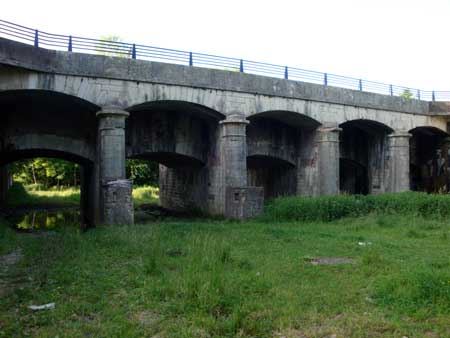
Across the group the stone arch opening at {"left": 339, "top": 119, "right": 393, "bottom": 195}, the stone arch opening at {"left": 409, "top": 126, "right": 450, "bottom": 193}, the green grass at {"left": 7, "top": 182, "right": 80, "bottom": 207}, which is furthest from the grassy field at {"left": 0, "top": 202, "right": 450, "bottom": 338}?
the green grass at {"left": 7, "top": 182, "right": 80, "bottom": 207}

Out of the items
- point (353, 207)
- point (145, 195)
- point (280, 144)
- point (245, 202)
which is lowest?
point (145, 195)

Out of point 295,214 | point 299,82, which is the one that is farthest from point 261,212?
point 299,82

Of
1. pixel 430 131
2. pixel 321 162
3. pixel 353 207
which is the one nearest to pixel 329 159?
pixel 321 162

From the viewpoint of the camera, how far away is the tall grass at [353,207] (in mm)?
11789

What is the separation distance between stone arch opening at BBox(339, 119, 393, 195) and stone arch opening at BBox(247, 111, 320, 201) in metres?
2.37

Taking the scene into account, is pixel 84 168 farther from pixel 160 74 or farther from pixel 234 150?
pixel 234 150

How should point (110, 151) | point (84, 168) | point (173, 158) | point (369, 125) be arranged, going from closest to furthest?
point (110, 151) < point (84, 168) < point (173, 158) < point (369, 125)

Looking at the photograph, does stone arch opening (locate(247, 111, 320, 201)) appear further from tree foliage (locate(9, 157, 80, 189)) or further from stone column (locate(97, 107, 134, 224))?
tree foliage (locate(9, 157, 80, 189))

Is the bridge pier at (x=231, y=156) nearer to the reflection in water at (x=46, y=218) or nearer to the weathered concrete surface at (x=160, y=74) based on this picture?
the weathered concrete surface at (x=160, y=74)

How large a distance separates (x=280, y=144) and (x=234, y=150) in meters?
3.92

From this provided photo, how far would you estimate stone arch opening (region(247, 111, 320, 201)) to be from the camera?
640 inches

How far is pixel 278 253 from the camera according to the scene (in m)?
7.25

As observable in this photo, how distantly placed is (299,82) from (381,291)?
436 inches

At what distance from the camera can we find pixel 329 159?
622 inches
